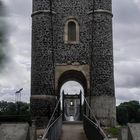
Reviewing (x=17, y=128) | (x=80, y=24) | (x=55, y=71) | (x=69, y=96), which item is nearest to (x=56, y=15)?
(x=80, y=24)

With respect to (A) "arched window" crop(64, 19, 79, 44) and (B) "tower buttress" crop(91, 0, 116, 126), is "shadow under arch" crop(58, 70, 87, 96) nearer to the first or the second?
(B) "tower buttress" crop(91, 0, 116, 126)

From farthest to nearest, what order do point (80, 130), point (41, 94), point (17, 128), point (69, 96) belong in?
point (69, 96)
point (41, 94)
point (80, 130)
point (17, 128)

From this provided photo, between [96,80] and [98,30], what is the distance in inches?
146

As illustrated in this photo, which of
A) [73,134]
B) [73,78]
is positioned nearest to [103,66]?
[73,78]

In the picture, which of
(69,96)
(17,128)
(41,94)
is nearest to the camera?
(17,128)

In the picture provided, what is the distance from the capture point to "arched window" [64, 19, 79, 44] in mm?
35969

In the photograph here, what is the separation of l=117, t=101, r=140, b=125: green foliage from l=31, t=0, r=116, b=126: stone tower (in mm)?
36712

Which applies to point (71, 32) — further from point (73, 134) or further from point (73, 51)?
point (73, 134)

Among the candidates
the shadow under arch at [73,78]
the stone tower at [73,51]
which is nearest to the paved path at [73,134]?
the stone tower at [73,51]

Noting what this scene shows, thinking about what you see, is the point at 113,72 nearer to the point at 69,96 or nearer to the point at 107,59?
the point at 107,59

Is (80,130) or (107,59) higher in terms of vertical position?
(107,59)

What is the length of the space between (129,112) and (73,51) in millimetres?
42574

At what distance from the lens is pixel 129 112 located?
7650 centimetres

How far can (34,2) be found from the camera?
120 ft
